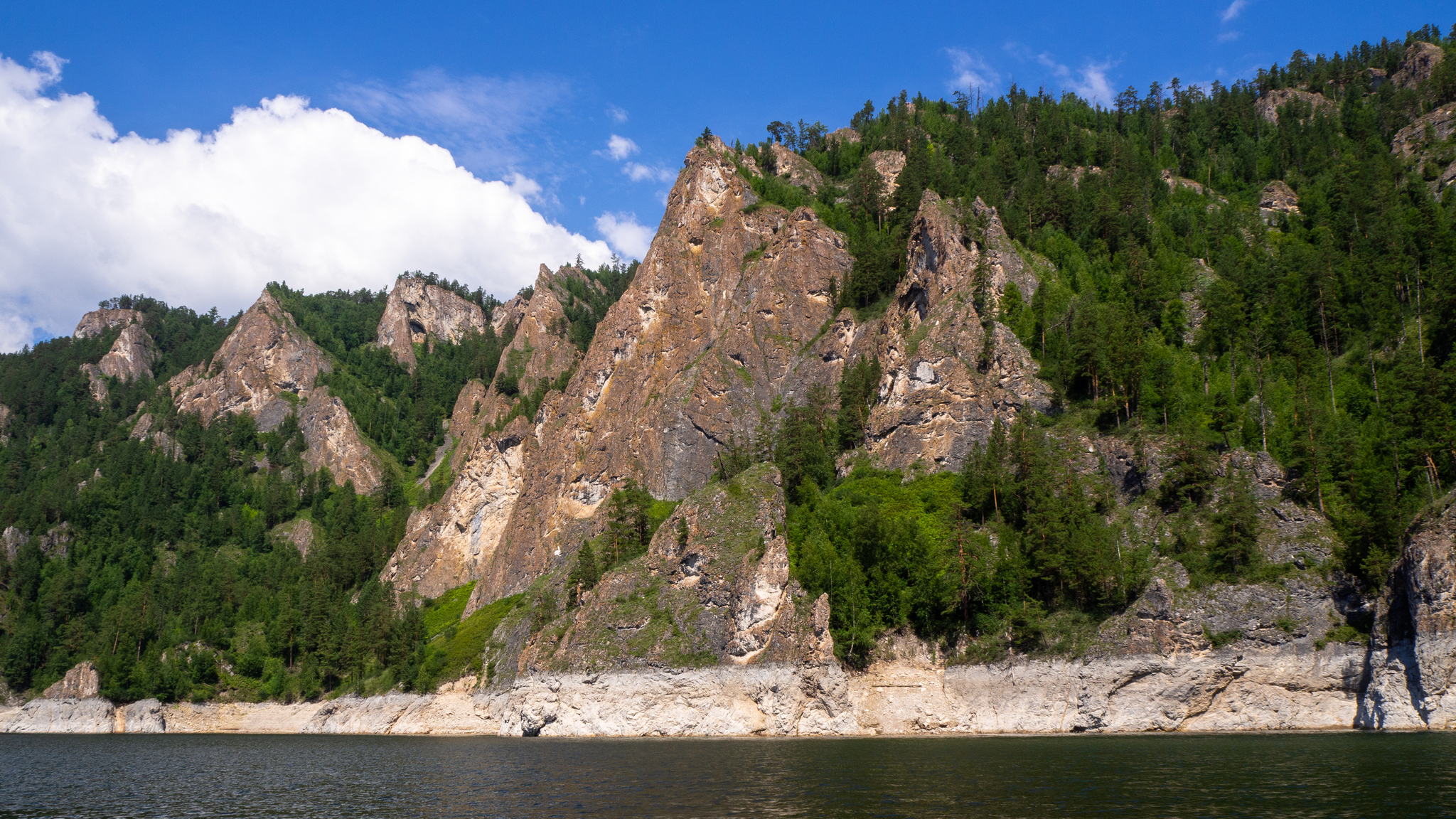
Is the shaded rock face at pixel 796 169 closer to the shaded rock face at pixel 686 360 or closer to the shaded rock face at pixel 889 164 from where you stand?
the shaded rock face at pixel 889 164

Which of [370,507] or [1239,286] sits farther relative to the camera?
[370,507]

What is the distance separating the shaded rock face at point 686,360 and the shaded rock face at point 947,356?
1830 cm

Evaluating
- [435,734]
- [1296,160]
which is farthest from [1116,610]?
[1296,160]

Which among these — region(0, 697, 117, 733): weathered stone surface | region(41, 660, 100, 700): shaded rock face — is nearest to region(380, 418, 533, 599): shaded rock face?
region(41, 660, 100, 700): shaded rock face

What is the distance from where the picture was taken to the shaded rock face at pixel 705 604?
270ft

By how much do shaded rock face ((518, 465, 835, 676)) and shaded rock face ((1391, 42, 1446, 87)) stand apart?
177 metres

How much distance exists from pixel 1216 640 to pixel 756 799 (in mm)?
52722

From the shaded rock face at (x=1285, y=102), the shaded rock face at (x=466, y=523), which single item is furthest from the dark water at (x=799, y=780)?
the shaded rock face at (x=1285, y=102)

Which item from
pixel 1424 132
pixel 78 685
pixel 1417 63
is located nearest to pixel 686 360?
pixel 78 685

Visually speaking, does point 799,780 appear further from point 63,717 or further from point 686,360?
point 63,717

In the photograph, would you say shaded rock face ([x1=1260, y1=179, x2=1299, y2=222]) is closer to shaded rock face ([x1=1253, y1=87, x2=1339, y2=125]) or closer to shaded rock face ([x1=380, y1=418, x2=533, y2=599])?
shaded rock face ([x1=1253, y1=87, x2=1339, y2=125])

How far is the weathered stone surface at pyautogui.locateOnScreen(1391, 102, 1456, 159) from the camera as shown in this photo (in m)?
146

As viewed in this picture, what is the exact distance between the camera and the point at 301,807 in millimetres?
39219

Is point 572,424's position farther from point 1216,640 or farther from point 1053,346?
point 1216,640
